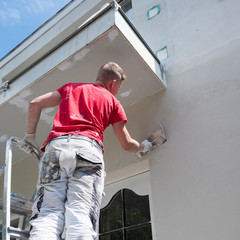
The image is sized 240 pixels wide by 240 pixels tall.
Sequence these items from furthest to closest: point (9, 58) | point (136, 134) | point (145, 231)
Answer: point (9, 58)
point (136, 134)
point (145, 231)

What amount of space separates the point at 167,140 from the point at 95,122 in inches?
45.4

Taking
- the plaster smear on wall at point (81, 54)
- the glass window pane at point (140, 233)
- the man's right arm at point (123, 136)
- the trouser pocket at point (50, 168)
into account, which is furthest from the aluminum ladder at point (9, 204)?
the plaster smear on wall at point (81, 54)

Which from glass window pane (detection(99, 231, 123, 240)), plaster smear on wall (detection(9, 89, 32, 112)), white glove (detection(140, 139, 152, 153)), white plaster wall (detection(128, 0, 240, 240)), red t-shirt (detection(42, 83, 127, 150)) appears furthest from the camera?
plaster smear on wall (detection(9, 89, 32, 112))

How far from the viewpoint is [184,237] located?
2326 mm

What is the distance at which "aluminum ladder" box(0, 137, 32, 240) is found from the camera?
163cm

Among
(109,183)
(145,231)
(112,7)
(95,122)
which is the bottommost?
(145,231)

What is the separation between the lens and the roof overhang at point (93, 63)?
2805 mm

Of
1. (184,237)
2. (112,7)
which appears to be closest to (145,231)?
(184,237)

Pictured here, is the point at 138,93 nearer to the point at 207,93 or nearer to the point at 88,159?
the point at 207,93

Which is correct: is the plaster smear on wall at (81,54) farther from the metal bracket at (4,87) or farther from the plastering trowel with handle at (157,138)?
the plastering trowel with handle at (157,138)

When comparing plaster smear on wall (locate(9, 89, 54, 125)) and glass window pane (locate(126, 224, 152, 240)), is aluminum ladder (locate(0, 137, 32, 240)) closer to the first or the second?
glass window pane (locate(126, 224, 152, 240))

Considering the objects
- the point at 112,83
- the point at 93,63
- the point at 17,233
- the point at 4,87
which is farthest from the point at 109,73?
the point at 4,87

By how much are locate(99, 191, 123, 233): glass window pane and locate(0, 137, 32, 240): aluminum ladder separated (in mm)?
872

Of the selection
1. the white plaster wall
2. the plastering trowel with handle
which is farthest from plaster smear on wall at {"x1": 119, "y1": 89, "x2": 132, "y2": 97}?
the plastering trowel with handle
